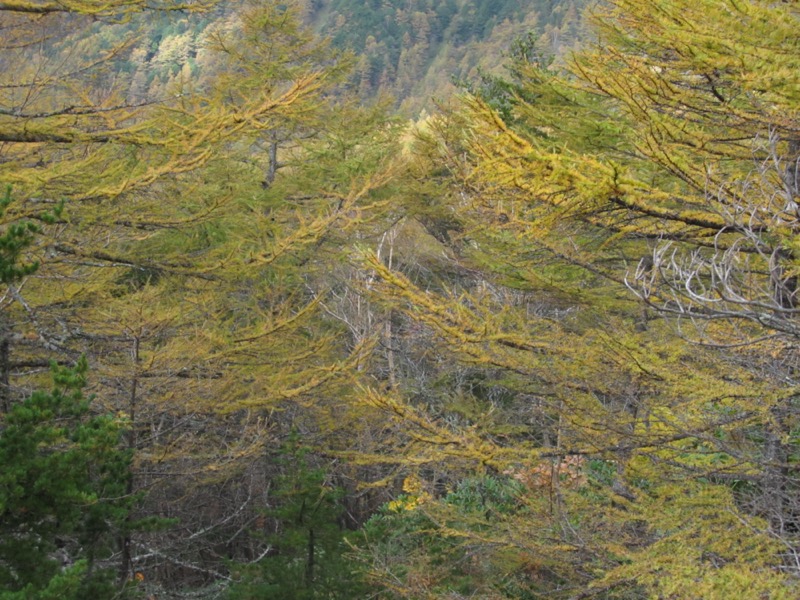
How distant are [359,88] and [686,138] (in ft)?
33.7

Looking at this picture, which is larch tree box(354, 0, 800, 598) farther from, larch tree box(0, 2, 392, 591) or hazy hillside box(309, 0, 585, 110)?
hazy hillside box(309, 0, 585, 110)

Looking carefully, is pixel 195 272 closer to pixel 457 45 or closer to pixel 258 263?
pixel 258 263

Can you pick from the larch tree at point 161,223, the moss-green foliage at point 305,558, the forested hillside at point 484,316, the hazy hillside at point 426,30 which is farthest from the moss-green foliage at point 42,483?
the hazy hillside at point 426,30

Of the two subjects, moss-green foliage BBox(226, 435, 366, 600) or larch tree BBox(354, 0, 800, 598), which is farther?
moss-green foliage BBox(226, 435, 366, 600)

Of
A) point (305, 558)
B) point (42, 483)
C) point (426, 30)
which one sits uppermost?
point (42, 483)

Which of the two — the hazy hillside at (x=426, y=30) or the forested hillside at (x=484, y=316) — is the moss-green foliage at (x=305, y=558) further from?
the hazy hillside at (x=426, y=30)

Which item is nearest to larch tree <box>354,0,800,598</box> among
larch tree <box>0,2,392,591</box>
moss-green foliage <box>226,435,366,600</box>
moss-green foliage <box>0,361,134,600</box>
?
moss-green foliage <box>226,435,366,600</box>

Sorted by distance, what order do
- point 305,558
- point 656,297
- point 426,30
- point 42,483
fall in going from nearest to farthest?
1. point 42,483
2. point 656,297
3. point 305,558
4. point 426,30

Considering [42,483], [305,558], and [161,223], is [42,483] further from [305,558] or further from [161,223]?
[305,558]

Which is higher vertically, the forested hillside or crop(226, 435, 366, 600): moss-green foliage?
the forested hillside

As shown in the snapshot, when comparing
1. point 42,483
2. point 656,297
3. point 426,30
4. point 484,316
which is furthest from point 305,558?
point 426,30

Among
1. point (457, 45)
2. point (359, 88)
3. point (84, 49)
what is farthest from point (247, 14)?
point (457, 45)

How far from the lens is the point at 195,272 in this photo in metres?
6.57

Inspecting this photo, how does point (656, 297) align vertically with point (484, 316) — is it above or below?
above
